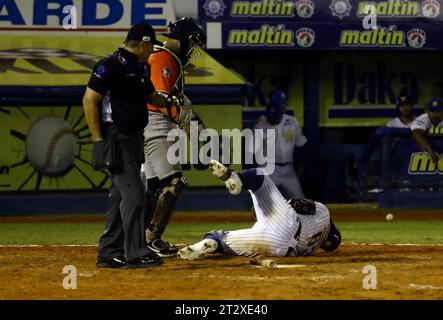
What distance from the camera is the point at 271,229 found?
759 centimetres

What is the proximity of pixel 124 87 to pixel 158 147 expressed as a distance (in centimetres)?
106

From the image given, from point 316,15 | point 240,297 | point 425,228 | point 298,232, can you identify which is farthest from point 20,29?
point 240,297

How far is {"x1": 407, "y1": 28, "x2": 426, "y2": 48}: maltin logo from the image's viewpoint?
16797 mm

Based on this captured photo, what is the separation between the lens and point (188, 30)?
8.38 metres

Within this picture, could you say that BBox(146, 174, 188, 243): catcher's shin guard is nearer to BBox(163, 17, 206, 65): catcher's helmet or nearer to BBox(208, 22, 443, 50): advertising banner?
BBox(163, 17, 206, 65): catcher's helmet

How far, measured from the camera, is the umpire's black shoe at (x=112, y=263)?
7.34 m

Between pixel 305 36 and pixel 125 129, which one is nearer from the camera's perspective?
pixel 125 129

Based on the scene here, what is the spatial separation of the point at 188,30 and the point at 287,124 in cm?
515

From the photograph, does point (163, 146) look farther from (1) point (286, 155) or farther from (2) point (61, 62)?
(2) point (61, 62)

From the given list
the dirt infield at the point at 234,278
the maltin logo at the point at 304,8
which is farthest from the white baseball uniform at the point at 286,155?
the dirt infield at the point at 234,278

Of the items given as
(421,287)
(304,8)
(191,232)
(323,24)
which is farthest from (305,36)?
(421,287)

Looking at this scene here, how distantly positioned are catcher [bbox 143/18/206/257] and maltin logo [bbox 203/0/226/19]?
26.9 ft

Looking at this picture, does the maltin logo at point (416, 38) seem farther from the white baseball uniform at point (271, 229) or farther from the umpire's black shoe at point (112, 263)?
the umpire's black shoe at point (112, 263)

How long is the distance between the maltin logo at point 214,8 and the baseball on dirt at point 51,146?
306cm
